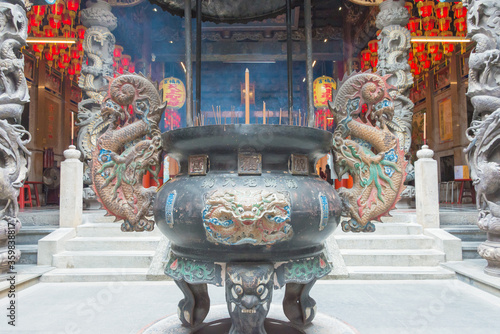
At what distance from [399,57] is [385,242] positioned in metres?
4.08

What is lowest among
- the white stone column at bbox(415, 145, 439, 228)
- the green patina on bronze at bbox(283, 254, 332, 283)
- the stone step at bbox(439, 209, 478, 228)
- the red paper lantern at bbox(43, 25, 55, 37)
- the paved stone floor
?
the paved stone floor

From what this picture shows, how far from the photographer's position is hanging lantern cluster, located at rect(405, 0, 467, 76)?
7.64m

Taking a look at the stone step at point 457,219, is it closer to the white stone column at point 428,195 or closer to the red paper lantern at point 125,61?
the white stone column at point 428,195

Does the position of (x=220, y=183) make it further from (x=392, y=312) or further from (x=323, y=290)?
(x=323, y=290)

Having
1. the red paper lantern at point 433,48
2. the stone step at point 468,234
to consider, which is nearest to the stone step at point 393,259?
the stone step at point 468,234

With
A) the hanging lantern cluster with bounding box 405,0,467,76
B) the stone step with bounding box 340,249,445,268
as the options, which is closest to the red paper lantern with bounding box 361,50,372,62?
the hanging lantern cluster with bounding box 405,0,467,76

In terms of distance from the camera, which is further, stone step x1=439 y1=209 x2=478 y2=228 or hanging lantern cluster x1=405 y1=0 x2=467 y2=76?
hanging lantern cluster x1=405 y1=0 x2=467 y2=76

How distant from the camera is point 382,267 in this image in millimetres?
4188

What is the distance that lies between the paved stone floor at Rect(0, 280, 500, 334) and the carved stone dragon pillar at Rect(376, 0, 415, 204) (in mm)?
3542

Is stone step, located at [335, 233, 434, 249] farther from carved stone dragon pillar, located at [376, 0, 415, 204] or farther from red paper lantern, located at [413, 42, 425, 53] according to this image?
red paper lantern, located at [413, 42, 425, 53]

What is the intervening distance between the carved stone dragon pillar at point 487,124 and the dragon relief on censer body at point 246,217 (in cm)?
326

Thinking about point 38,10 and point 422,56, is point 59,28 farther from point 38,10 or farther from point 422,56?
point 422,56

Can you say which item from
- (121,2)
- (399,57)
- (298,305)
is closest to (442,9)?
(399,57)

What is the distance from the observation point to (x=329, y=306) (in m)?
3.07
